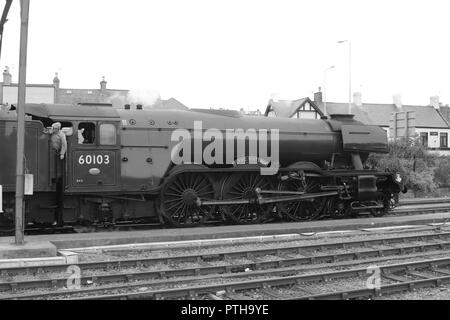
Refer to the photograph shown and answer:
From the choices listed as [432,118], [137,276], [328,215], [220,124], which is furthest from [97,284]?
[432,118]

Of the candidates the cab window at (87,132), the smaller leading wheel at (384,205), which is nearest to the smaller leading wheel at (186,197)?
the cab window at (87,132)

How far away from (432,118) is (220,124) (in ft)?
147

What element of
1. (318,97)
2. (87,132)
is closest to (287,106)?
(318,97)

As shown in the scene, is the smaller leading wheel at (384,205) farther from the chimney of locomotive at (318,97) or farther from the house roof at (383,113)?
the chimney of locomotive at (318,97)

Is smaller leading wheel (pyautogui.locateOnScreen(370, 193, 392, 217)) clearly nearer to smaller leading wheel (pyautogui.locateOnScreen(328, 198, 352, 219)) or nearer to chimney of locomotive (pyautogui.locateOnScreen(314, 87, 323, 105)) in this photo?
smaller leading wheel (pyautogui.locateOnScreen(328, 198, 352, 219))

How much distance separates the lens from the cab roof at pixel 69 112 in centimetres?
1120

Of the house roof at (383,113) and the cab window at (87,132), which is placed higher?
the house roof at (383,113)

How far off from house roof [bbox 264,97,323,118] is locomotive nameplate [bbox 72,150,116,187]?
116ft

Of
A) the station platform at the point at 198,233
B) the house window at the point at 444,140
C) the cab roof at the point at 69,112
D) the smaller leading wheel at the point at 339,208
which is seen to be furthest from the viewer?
the house window at the point at 444,140

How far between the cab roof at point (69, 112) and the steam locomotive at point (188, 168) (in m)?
0.02

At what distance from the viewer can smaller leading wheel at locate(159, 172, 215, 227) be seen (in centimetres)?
1203

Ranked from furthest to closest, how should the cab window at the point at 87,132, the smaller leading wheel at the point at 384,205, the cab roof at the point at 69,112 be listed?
1. the smaller leading wheel at the point at 384,205
2. the cab window at the point at 87,132
3. the cab roof at the point at 69,112

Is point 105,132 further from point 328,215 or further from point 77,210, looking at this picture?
point 328,215

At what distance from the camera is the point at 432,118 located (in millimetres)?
52219
